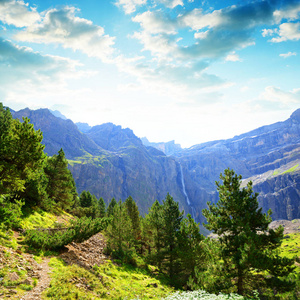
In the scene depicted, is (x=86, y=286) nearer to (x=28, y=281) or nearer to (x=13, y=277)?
(x=28, y=281)

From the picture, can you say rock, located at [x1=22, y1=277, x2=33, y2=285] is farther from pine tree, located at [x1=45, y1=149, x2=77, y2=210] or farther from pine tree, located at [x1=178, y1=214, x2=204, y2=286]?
pine tree, located at [x1=45, y1=149, x2=77, y2=210]

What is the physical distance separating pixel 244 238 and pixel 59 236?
18327 mm

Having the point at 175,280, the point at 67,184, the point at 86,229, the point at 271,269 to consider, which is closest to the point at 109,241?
the point at 86,229

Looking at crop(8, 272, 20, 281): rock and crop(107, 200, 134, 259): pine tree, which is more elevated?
crop(8, 272, 20, 281): rock

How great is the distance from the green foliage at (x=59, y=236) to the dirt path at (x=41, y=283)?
2535 mm

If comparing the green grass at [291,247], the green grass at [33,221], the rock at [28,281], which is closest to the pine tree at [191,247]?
the green grass at [33,221]

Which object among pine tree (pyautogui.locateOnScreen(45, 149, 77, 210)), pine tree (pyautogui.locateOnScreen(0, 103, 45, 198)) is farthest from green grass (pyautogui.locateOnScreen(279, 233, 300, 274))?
pine tree (pyautogui.locateOnScreen(0, 103, 45, 198))

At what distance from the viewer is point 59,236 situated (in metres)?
19.9

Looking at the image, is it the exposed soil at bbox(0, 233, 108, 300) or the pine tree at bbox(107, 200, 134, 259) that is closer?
the exposed soil at bbox(0, 233, 108, 300)

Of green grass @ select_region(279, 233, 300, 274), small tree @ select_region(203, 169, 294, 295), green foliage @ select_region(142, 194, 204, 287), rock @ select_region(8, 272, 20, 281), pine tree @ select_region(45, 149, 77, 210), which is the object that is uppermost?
pine tree @ select_region(45, 149, 77, 210)

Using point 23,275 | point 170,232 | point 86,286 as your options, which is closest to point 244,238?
point 86,286

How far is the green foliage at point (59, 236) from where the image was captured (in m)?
17.5

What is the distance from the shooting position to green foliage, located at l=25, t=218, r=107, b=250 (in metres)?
17.5

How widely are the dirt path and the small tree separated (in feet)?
47.6
